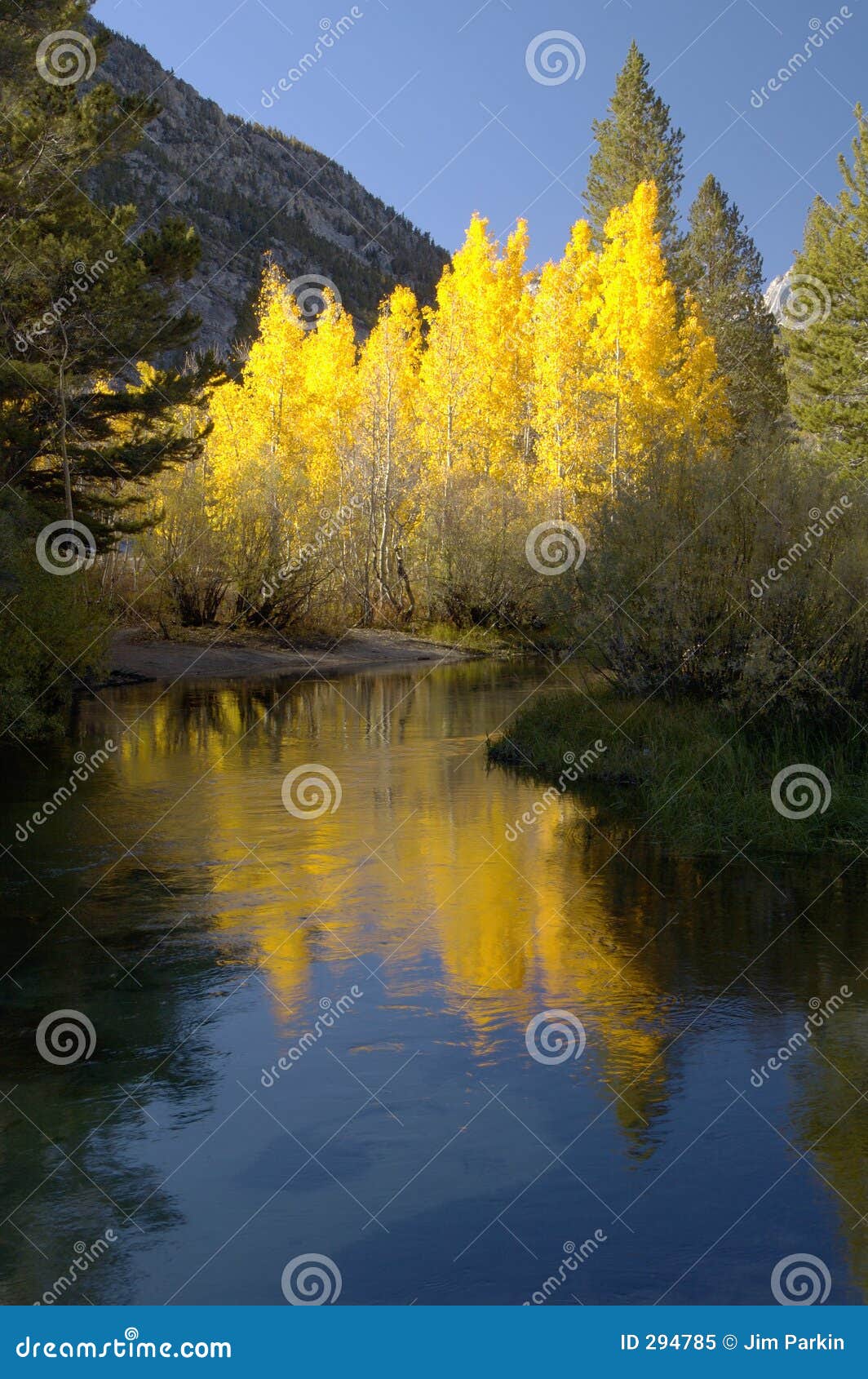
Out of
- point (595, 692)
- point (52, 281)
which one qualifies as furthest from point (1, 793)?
point (52, 281)

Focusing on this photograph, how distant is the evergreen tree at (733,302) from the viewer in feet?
184

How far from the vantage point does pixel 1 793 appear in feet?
47.9

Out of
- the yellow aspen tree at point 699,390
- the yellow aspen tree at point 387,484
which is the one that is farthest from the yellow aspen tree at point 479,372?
the yellow aspen tree at point 699,390

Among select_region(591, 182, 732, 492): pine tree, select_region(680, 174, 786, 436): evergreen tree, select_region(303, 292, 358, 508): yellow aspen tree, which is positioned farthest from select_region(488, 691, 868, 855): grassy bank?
select_region(680, 174, 786, 436): evergreen tree

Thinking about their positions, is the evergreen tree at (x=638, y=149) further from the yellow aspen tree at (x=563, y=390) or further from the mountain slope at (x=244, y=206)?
the mountain slope at (x=244, y=206)

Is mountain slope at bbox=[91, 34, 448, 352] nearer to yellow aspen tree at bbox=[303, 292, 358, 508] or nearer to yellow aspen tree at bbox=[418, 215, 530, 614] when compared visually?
yellow aspen tree at bbox=[303, 292, 358, 508]

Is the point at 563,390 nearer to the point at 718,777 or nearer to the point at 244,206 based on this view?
the point at 718,777

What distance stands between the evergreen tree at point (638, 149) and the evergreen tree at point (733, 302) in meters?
2.28

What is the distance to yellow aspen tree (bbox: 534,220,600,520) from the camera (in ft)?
131

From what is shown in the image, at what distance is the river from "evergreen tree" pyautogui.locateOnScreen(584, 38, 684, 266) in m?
50.0

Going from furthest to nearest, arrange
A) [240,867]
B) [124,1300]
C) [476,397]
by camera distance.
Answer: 1. [476,397]
2. [240,867]
3. [124,1300]

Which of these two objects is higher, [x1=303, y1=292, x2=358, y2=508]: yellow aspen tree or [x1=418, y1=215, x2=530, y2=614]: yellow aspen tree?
[x1=418, y1=215, x2=530, y2=614]: yellow aspen tree

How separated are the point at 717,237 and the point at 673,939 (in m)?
55.9

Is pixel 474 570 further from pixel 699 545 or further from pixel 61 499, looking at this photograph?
pixel 699 545
